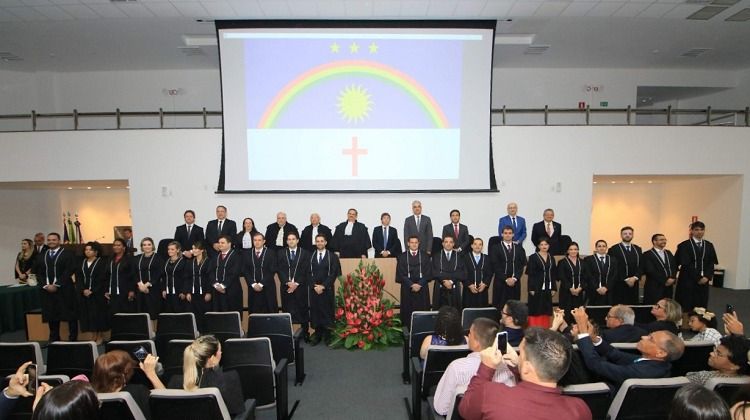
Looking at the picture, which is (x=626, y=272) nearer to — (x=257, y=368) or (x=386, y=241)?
(x=386, y=241)

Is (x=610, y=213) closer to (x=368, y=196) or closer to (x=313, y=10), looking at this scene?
(x=368, y=196)

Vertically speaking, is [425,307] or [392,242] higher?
[392,242]

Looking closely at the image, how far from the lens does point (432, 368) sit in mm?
2928

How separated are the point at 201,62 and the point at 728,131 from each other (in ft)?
39.2

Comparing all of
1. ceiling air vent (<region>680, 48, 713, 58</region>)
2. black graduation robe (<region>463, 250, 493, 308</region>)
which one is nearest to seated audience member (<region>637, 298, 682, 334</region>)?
black graduation robe (<region>463, 250, 493, 308</region>)

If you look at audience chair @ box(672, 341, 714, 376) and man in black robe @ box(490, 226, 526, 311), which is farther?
man in black robe @ box(490, 226, 526, 311)

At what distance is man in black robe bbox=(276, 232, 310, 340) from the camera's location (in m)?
5.40

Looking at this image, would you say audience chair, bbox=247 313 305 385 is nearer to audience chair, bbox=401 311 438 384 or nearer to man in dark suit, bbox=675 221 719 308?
audience chair, bbox=401 311 438 384

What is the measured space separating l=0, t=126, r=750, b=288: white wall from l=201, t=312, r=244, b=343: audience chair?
416 centimetres

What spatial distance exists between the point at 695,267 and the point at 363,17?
6.86 metres

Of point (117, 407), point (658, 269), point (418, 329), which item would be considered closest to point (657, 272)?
point (658, 269)

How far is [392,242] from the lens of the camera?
266 inches

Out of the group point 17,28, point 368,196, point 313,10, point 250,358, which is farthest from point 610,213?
point 17,28

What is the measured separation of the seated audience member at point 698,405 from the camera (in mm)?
1389
